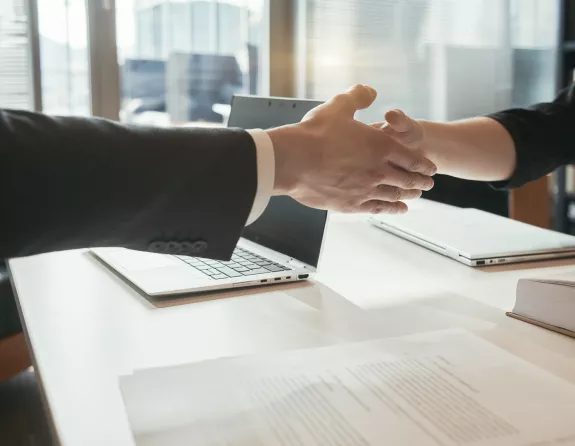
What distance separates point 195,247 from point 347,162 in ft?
0.84

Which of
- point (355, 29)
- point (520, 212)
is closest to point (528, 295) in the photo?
point (520, 212)

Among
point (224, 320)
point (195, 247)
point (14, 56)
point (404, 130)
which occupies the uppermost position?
point (14, 56)

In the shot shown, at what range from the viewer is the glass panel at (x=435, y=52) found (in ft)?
9.44

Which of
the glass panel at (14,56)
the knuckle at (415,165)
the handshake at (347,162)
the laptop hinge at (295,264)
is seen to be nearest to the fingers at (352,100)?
the handshake at (347,162)

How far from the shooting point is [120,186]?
0.70 meters

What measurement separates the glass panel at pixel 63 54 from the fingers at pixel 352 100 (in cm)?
190

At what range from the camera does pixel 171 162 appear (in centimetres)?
72

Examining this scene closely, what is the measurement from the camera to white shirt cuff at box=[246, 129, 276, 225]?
0.78 m

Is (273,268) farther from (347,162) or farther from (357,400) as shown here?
(357,400)

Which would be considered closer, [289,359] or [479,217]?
[289,359]

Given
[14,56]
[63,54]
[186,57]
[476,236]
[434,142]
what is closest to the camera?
[434,142]

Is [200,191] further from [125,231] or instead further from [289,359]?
[289,359]

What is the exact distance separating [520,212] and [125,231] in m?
1.33

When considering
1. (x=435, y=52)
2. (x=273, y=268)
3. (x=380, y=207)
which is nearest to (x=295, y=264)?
(x=273, y=268)
